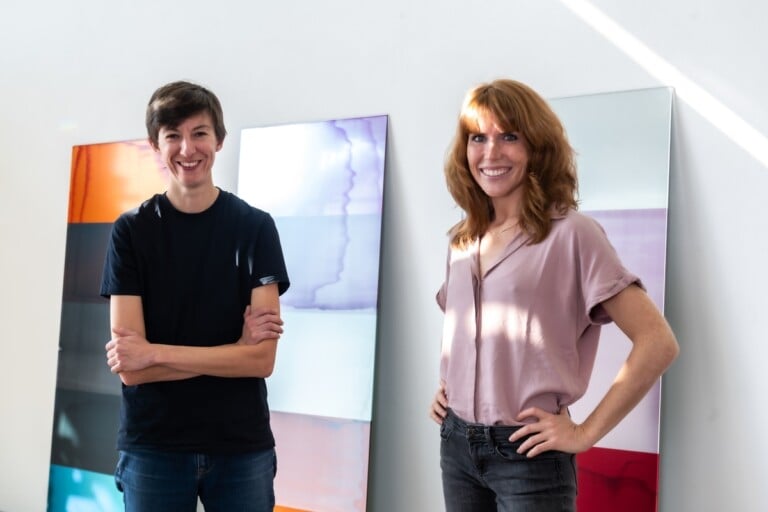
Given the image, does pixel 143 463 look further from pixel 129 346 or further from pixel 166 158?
pixel 166 158

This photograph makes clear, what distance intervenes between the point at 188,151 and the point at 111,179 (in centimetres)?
190

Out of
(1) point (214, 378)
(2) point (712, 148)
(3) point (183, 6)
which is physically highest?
(3) point (183, 6)

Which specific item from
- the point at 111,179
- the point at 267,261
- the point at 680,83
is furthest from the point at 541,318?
the point at 111,179

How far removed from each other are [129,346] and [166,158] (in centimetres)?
54

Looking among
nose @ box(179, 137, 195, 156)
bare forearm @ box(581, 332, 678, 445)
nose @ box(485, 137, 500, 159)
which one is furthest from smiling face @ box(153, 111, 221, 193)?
bare forearm @ box(581, 332, 678, 445)

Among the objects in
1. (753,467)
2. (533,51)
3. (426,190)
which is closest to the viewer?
(753,467)

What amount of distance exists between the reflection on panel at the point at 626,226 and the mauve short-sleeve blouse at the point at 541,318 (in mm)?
970

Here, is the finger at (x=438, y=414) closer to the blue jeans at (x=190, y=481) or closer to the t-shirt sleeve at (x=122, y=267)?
the blue jeans at (x=190, y=481)

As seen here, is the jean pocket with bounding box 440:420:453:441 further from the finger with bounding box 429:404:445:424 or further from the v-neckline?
the v-neckline

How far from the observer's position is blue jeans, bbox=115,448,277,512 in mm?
1985

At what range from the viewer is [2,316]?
14.0 ft

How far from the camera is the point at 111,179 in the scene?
3.86m

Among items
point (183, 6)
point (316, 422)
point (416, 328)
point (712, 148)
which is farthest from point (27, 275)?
point (712, 148)

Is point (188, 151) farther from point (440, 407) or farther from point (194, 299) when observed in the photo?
point (440, 407)
